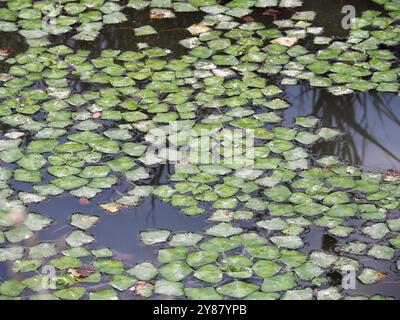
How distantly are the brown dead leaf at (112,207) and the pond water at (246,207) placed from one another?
1 cm

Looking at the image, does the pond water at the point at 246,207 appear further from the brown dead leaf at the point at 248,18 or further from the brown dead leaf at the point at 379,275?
the brown dead leaf at the point at 248,18

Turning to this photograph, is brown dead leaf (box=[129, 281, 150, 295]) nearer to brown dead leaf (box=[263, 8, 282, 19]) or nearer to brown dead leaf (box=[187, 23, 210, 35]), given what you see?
brown dead leaf (box=[187, 23, 210, 35])

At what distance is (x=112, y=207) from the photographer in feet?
10.8

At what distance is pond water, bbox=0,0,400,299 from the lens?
2.91m

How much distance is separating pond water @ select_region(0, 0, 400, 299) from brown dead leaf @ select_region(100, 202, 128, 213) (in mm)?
14

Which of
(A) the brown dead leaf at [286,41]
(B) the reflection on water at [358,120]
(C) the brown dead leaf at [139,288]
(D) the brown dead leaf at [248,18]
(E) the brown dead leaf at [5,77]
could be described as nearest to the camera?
(C) the brown dead leaf at [139,288]

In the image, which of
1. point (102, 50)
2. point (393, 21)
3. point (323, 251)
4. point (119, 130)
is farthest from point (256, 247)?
point (393, 21)

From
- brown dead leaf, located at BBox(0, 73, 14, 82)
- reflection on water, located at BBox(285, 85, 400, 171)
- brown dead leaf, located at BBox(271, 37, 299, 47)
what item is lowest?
reflection on water, located at BBox(285, 85, 400, 171)

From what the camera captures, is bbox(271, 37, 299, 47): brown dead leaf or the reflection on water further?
bbox(271, 37, 299, 47): brown dead leaf

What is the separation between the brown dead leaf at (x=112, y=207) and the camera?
3271mm

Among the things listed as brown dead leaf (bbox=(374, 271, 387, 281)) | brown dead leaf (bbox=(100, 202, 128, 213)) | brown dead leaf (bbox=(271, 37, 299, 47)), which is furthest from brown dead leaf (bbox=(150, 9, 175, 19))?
brown dead leaf (bbox=(374, 271, 387, 281))

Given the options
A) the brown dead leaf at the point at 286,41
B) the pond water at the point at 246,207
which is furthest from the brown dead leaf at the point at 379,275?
the brown dead leaf at the point at 286,41

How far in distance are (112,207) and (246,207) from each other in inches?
19.8
